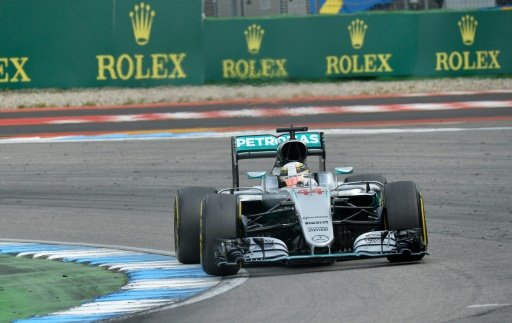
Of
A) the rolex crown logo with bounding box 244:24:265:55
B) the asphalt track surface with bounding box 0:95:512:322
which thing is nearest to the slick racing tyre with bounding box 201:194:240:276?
the asphalt track surface with bounding box 0:95:512:322

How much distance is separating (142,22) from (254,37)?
7.17ft

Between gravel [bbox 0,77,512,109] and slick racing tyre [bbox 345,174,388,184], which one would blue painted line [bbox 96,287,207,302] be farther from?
gravel [bbox 0,77,512,109]

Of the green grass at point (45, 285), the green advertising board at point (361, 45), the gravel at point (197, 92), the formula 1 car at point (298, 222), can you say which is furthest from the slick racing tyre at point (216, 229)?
the green advertising board at point (361, 45)

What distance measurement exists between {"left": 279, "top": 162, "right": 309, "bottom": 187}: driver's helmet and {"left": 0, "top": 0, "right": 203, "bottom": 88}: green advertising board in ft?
45.3

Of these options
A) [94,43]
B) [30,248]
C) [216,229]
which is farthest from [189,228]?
[94,43]

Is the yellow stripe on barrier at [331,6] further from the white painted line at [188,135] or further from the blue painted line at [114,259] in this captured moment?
the blue painted line at [114,259]

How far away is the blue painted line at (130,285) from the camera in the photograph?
26.6 ft

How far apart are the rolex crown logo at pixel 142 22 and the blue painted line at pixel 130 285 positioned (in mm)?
12428

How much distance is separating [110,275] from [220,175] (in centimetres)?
611

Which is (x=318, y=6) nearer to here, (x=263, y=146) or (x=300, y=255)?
(x=263, y=146)

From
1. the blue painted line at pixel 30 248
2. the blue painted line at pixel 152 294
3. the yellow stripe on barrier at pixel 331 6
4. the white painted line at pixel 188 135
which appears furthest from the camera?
the yellow stripe on barrier at pixel 331 6

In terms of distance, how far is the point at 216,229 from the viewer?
9.61 m

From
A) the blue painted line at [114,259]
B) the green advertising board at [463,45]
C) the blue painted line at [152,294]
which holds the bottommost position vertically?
the blue painted line at [152,294]

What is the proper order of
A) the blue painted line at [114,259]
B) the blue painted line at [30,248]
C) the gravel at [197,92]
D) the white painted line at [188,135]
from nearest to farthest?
the blue painted line at [114,259] → the blue painted line at [30,248] → the white painted line at [188,135] → the gravel at [197,92]
